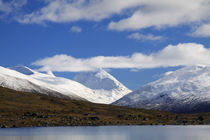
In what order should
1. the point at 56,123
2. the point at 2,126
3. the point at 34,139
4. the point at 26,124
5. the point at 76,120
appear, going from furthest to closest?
the point at 76,120 < the point at 56,123 < the point at 26,124 < the point at 2,126 < the point at 34,139

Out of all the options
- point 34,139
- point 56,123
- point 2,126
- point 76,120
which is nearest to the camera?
point 34,139

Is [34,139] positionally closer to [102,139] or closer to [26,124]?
[102,139]

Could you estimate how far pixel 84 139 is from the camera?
9200 cm

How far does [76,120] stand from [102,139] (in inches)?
3702

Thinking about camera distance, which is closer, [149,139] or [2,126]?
[149,139]

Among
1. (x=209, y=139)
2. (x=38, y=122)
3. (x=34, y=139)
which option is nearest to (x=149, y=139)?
(x=209, y=139)

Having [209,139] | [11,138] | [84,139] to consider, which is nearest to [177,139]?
[209,139]

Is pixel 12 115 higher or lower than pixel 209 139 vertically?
higher

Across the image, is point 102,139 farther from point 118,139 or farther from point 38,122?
point 38,122

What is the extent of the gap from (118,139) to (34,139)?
2188 cm

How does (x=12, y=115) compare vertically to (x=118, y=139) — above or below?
above

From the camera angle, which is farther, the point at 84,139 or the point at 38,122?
the point at 38,122

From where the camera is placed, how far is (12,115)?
612ft

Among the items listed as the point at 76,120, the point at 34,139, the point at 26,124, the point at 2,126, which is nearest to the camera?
the point at 34,139
